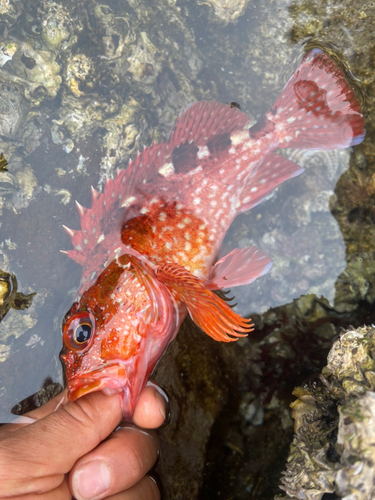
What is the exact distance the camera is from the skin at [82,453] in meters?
1.62

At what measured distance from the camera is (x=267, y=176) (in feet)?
10.6

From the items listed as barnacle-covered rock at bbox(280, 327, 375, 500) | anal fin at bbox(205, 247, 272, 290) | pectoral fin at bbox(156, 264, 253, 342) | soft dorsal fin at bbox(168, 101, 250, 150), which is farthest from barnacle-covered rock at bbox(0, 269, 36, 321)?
barnacle-covered rock at bbox(280, 327, 375, 500)

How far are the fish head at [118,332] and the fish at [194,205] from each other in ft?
0.04

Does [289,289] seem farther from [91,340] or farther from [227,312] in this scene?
Answer: [91,340]

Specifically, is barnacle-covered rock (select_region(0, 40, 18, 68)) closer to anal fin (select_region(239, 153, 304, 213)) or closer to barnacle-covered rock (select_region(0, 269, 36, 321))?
barnacle-covered rock (select_region(0, 269, 36, 321))

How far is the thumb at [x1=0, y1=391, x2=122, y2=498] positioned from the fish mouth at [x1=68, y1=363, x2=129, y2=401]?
0.06 metres

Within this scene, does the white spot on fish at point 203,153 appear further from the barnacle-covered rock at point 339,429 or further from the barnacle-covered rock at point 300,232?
the barnacle-covered rock at point 339,429

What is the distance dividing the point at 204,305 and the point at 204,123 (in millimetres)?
1765

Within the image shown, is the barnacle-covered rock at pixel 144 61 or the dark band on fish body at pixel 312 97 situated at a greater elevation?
the barnacle-covered rock at pixel 144 61

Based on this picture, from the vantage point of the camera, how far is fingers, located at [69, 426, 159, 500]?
1830 mm

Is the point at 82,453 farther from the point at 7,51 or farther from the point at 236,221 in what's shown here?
the point at 7,51

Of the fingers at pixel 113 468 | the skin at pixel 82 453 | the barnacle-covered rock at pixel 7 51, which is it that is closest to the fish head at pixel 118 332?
the skin at pixel 82 453

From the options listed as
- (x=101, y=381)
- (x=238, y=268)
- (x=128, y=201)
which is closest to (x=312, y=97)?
(x=238, y=268)

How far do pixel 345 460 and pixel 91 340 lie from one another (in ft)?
5.61
